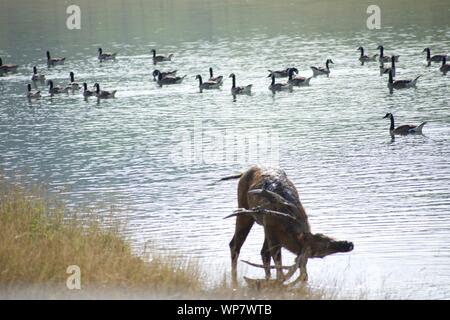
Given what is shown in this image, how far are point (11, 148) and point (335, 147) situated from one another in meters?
9.73

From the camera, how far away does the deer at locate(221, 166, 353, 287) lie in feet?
39.9

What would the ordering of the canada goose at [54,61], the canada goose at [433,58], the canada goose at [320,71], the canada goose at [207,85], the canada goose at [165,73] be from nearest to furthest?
the canada goose at [207,85], the canada goose at [320,71], the canada goose at [433,58], the canada goose at [165,73], the canada goose at [54,61]

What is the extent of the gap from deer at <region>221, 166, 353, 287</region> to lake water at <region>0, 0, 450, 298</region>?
1.19 metres

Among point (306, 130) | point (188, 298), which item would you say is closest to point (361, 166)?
point (306, 130)

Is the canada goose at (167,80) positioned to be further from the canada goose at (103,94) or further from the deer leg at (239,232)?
the deer leg at (239,232)

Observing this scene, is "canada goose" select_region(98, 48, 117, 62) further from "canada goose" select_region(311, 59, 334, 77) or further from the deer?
the deer

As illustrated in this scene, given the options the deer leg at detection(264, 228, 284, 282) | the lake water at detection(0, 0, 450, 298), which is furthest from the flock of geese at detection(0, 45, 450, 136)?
the deer leg at detection(264, 228, 284, 282)

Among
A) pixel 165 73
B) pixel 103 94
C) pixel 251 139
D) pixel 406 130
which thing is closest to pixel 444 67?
pixel 165 73

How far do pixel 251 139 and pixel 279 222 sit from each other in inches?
696

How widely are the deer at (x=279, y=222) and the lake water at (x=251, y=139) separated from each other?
1195 mm

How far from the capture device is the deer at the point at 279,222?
12172 mm

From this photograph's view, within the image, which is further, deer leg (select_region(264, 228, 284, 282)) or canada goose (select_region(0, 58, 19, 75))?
canada goose (select_region(0, 58, 19, 75))

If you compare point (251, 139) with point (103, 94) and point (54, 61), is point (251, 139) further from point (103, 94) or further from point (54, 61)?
point (54, 61)

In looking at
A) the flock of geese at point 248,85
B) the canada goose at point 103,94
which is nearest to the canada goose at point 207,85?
the flock of geese at point 248,85
